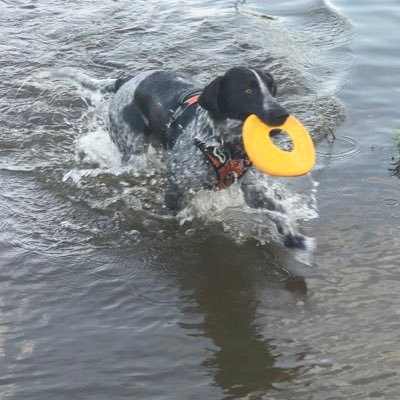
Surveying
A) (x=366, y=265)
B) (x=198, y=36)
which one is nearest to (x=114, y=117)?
(x=366, y=265)

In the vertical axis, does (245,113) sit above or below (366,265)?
above

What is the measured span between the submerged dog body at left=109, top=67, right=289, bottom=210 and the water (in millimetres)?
267

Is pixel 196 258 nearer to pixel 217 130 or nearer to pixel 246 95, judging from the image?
pixel 217 130

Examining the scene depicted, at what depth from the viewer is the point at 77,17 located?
34.3 ft

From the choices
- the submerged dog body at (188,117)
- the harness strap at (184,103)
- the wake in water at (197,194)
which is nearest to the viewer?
the submerged dog body at (188,117)

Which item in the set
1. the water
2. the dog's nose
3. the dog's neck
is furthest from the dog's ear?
the water

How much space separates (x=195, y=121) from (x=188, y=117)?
161mm

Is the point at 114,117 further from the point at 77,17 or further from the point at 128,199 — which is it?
the point at 77,17

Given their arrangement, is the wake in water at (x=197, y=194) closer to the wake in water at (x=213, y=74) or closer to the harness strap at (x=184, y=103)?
the wake in water at (x=213, y=74)

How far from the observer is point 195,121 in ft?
16.6

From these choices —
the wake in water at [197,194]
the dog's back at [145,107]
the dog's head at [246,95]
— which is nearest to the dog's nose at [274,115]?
the dog's head at [246,95]

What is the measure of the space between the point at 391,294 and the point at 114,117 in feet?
9.80

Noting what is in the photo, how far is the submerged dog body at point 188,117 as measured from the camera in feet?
14.6

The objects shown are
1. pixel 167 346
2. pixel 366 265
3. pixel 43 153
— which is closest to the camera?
pixel 167 346
